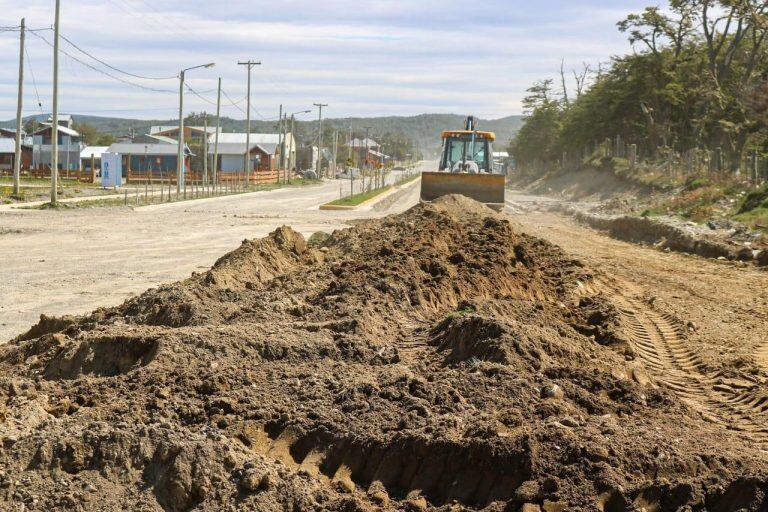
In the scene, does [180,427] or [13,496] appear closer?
[13,496]

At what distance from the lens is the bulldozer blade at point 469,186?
32.7 m

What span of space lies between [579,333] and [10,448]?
22.4ft

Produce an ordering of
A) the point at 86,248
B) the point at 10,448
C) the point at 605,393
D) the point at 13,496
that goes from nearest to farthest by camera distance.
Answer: the point at 13,496 < the point at 10,448 < the point at 605,393 < the point at 86,248

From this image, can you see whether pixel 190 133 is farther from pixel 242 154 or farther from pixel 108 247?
pixel 108 247

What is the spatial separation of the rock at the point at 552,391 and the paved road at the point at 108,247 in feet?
21.2

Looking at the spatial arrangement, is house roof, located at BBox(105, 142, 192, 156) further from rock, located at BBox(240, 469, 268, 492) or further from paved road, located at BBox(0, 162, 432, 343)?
rock, located at BBox(240, 469, 268, 492)

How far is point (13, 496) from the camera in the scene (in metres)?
5.43

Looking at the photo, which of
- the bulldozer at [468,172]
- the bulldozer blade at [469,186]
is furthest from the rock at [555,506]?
the bulldozer blade at [469,186]

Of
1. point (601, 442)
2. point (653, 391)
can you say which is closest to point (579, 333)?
point (653, 391)

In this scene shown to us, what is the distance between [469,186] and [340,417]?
26384 mm

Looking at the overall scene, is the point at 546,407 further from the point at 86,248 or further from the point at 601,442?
the point at 86,248

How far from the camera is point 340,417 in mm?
6906

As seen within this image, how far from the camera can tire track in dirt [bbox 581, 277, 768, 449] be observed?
820 centimetres

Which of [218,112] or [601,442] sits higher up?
[218,112]
